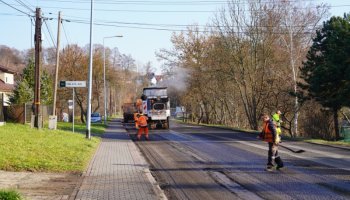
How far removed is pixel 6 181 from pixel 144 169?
4.58 meters

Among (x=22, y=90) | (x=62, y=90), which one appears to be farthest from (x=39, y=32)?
(x=62, y=90)

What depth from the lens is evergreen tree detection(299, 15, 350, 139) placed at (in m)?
32.3

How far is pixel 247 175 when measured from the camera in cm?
1361

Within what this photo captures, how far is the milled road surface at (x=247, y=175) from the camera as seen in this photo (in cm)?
1081

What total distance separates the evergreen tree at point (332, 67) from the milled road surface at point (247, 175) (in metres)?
12.5

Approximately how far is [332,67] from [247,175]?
833 inches

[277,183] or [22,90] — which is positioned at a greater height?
[22,90]

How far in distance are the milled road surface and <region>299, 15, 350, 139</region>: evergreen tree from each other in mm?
12492

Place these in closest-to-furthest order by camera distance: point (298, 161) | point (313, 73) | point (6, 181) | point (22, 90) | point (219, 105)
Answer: point (6, 181) → point (298, 161) → point (313, 73) → point (22, 90) → point (219, 105)

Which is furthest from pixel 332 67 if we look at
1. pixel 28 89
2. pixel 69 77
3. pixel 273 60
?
pixel 69 77

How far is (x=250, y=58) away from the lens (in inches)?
1784

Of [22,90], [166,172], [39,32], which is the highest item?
[39,32]

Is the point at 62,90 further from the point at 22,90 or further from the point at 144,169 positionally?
the point at 144,169

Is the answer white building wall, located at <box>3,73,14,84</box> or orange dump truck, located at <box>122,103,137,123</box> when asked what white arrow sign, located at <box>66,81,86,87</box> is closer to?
white building wall, located at <box>3,73,14,84</box>
